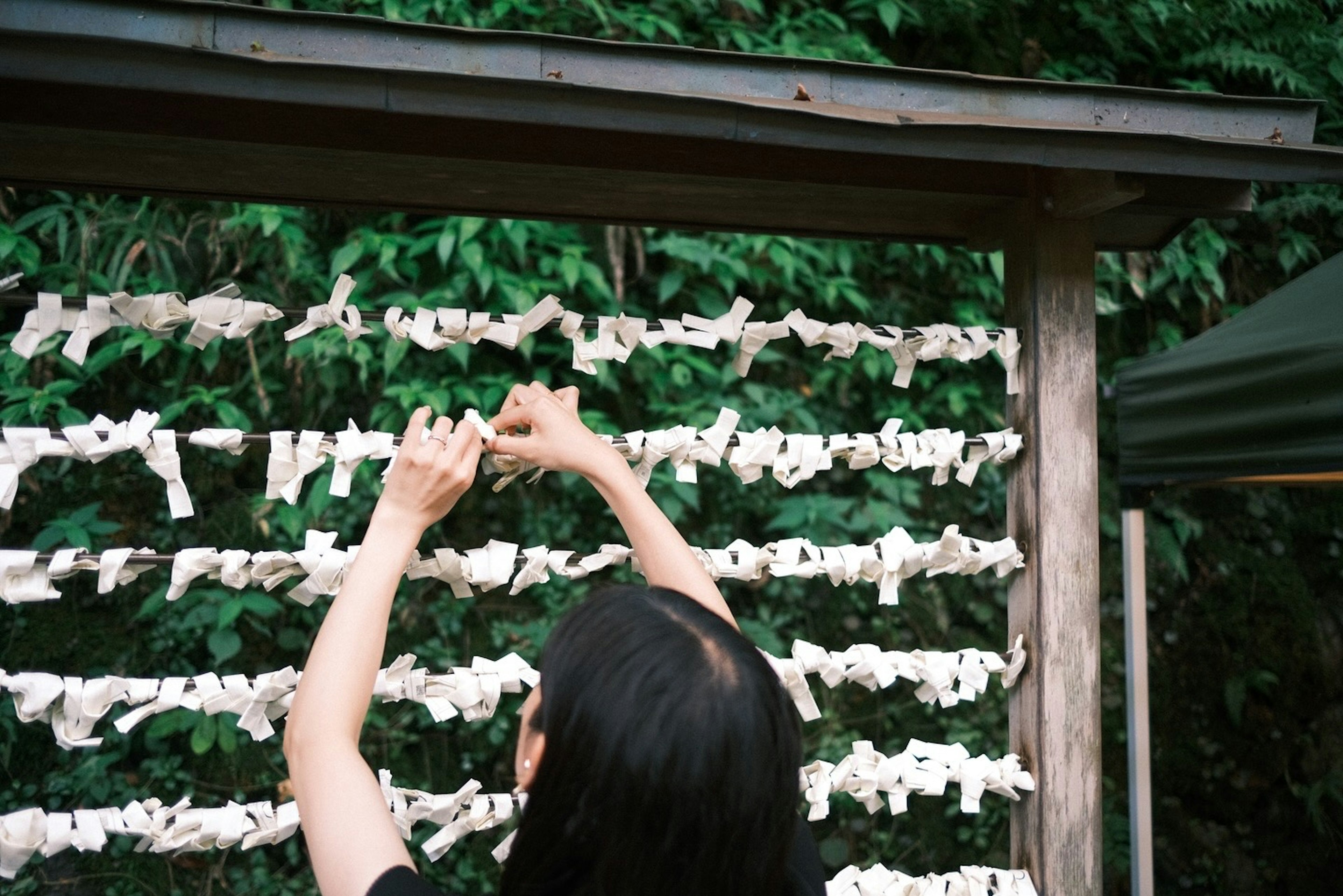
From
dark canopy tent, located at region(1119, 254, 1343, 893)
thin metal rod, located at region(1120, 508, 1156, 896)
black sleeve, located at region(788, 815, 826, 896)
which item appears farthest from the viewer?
thin metal rod, located at region(1120, 508, 1156, 896)

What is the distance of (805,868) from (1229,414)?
4.30ft

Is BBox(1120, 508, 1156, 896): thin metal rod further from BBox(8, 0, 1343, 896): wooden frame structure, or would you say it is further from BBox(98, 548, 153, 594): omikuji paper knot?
BBox(98, 548, 153, 594): omikuji paper knot

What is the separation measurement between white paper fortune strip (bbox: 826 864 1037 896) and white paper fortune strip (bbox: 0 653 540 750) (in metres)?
0.63

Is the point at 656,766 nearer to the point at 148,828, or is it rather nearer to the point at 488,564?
the point at 488,564

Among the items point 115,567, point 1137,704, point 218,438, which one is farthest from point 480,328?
point 1137,704

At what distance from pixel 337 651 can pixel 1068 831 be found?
1.35 meters

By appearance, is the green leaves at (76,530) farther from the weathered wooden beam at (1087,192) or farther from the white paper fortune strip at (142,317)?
the weathered wooden beam at (1087,192)

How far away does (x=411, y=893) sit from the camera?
74cm

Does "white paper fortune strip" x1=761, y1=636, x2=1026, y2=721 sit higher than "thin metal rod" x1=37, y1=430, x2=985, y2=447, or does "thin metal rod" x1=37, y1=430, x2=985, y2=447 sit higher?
"thin metal rod" x1=37, y1=430, x2=985, y2=447

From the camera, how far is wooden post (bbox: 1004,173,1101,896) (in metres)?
1.69

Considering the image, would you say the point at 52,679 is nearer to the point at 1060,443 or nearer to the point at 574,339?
the point at 574,339

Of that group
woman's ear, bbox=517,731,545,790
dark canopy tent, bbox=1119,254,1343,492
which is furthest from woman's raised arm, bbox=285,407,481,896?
dark canopy tent, bbox=1119,254,1343,492

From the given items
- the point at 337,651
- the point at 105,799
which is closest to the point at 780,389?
the point at 105,799

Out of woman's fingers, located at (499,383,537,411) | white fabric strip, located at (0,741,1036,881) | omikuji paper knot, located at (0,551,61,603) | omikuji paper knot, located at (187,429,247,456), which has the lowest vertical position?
white fabric strip, located at (0,741,1036,881)
